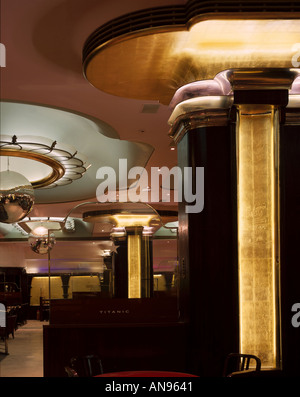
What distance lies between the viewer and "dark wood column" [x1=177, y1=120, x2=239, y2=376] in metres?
5.03

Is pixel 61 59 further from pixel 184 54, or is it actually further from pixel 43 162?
pixel 43 162

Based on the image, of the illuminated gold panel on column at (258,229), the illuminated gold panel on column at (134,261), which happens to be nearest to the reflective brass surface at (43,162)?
the illuminated gold panel on column at (258,229)

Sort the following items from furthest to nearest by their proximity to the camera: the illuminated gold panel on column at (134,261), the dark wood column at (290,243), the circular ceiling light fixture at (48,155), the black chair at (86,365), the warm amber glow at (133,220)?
the illuminated gold panel on column at (134,261), the warm amber glow at (133,220), the circular ceiling light fixture at (48,155), the dark wood column at (290,243), the black chair at (86,365)

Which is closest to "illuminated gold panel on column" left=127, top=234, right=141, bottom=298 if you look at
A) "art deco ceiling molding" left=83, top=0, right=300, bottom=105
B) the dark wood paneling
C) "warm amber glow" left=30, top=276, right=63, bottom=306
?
"warm amber glow" left=30, top=276, right=63, bottom=306

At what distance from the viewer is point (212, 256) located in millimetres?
5105

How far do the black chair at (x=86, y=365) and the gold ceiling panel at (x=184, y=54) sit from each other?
2658 mm

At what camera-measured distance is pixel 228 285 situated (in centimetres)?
505

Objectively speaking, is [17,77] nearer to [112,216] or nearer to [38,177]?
[38,177]

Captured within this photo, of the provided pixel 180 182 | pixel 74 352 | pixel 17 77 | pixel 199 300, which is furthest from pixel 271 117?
pixel 74 352

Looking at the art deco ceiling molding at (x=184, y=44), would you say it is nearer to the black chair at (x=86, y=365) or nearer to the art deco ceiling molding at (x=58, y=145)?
the art deco ceiling molding at (x=58, y=145)

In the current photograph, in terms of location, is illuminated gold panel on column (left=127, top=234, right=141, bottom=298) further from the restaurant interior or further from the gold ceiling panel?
the gold ceiling panel

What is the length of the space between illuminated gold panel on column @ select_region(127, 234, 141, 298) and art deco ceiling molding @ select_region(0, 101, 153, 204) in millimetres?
5323

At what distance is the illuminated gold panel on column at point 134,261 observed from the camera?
15492 mm

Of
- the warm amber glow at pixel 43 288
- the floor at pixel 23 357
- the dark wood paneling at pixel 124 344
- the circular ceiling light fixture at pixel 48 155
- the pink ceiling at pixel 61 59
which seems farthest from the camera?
the warm amber glow at pixel 43 288
